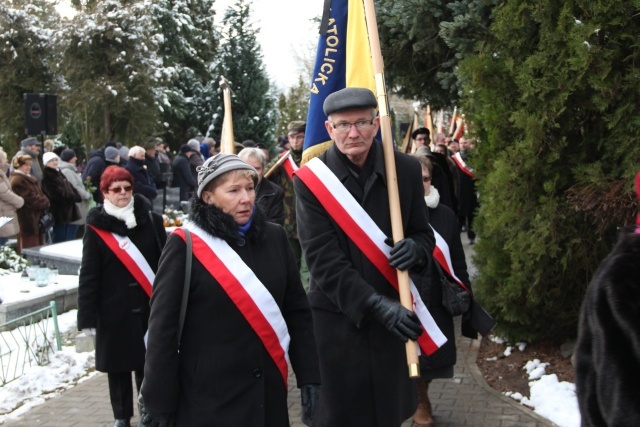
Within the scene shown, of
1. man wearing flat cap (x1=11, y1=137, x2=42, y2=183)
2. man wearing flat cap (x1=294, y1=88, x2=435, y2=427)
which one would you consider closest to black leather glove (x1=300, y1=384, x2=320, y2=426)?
man wearing flat cap (x1=294, y1=88, x2=435, y2=427)

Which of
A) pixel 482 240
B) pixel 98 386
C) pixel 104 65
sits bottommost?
pixel 98 386

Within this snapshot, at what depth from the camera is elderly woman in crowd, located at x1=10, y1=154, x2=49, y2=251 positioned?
1224 cm

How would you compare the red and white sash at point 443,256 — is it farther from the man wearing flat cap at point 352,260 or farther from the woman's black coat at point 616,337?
the woman's black coat at point 616,337

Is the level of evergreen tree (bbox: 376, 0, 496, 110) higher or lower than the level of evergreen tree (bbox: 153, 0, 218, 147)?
lower

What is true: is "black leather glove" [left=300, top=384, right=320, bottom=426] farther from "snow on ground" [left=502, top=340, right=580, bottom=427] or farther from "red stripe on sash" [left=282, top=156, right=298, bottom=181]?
"red stripe on sash" [left=282, top=156, right=298, bottom=181]

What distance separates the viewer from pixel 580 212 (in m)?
6.66

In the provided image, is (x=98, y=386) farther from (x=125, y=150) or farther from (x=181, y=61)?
(x=181, y=61)

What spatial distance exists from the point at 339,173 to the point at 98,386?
394 cm

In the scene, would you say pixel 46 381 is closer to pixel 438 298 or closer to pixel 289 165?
pixel 289 165

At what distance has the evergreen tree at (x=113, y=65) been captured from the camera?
86.7ft

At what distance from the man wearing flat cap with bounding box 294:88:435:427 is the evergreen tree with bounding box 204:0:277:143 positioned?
25.3 m

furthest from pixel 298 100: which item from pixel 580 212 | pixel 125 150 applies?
pixel 580 212

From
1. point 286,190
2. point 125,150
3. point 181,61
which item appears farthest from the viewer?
point 181,61

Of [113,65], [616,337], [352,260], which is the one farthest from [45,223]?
[113,65]
